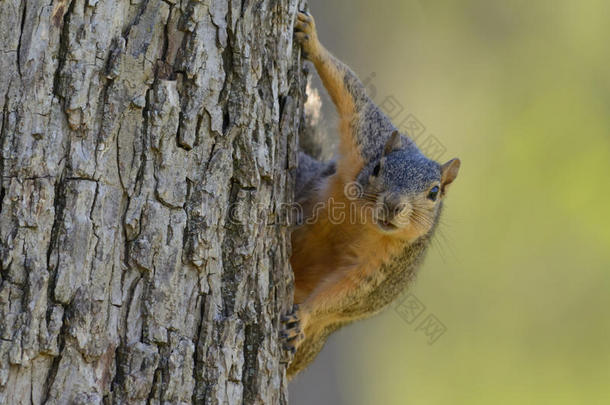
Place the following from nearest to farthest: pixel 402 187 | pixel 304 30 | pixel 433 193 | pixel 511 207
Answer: pixel 304 30 < pixel 402 187 < pixel 433 193 < pixel 511 207

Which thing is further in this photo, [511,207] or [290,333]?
Answer: [511,207]

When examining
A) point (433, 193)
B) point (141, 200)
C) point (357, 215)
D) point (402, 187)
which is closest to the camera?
point (141, 200)

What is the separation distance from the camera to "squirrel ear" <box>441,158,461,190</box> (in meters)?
3.81

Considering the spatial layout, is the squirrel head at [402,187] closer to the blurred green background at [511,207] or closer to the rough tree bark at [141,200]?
the rough tree bark at [141,200]

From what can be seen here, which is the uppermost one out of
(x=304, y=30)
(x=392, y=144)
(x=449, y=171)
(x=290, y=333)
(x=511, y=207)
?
(x=304, y=30)

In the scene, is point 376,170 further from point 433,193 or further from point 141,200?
point 141,200

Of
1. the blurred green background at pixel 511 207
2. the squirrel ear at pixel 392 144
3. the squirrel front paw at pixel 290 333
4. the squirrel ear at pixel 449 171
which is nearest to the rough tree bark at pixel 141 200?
the squirrel front paw at pixel 290 333

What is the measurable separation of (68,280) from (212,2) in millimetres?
1094

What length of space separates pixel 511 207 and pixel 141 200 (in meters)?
7.04

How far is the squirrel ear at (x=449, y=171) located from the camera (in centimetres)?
381

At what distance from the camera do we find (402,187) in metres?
3.60

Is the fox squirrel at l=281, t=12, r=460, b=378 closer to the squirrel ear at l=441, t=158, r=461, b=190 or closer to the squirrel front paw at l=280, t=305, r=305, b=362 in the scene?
the squirrel ear at l=441, t=158, r=461, b=190

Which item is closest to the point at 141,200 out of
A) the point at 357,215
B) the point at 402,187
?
the point at 402,187

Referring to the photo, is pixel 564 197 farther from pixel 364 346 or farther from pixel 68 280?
pixel 68 280
